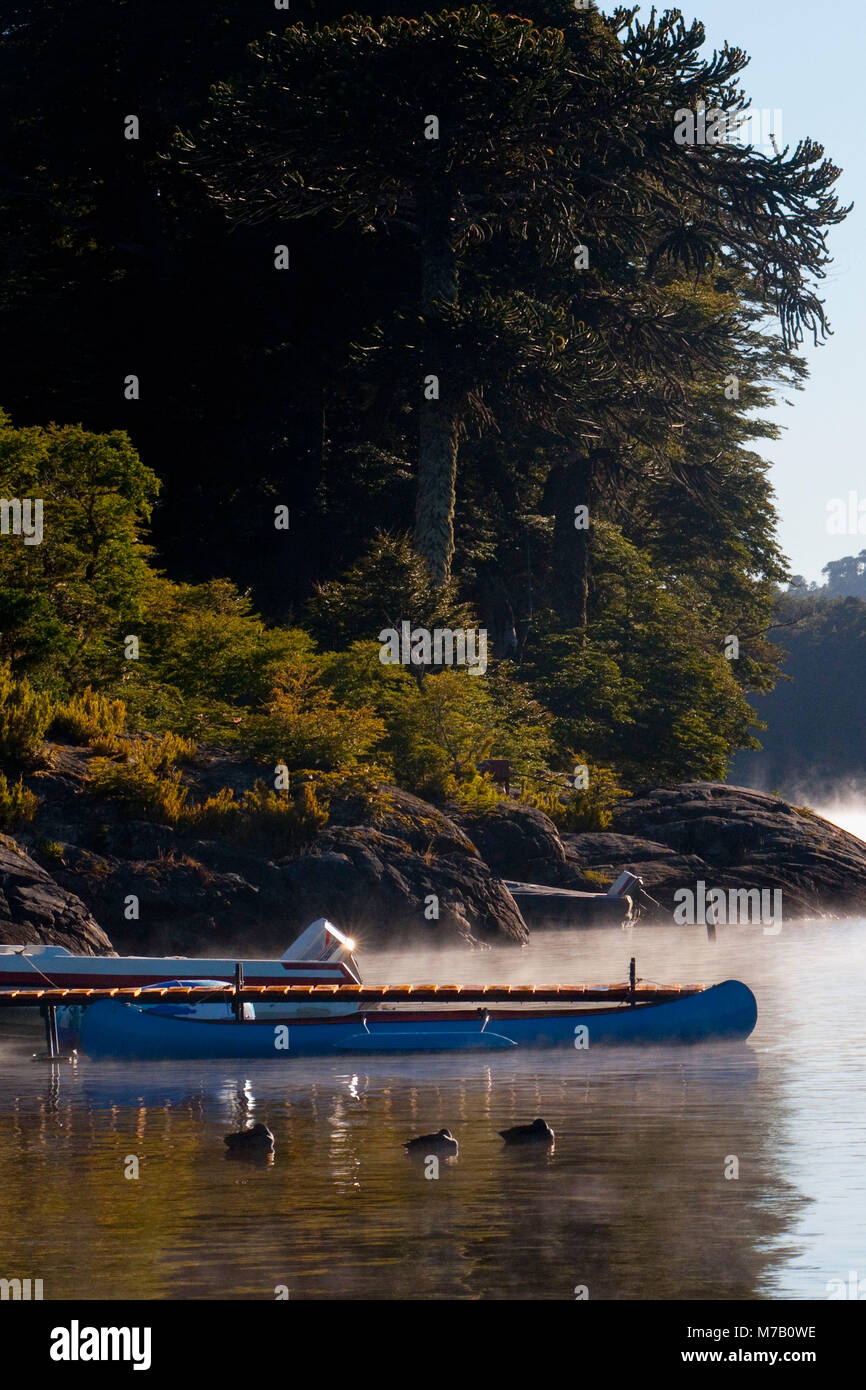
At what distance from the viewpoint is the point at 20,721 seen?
3156 centimetres

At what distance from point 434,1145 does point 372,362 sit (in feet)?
103

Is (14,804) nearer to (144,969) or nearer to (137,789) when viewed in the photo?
(137,789)

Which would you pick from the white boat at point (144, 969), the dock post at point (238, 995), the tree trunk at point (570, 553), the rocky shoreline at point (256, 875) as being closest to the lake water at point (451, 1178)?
the dock post at point (238, 995)

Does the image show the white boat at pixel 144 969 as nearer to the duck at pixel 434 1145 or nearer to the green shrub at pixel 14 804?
the green shrub at pixel 14 804

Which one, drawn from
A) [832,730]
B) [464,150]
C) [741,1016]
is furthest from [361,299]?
[832,730]

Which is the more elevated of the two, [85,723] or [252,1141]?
[85,723]

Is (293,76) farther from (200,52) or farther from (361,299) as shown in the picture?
(200,52)

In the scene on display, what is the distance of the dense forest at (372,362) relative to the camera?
38.2 m

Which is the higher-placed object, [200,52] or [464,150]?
[200,52]

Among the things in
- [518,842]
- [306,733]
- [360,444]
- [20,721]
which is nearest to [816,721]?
[360,444]

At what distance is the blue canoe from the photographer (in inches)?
849
